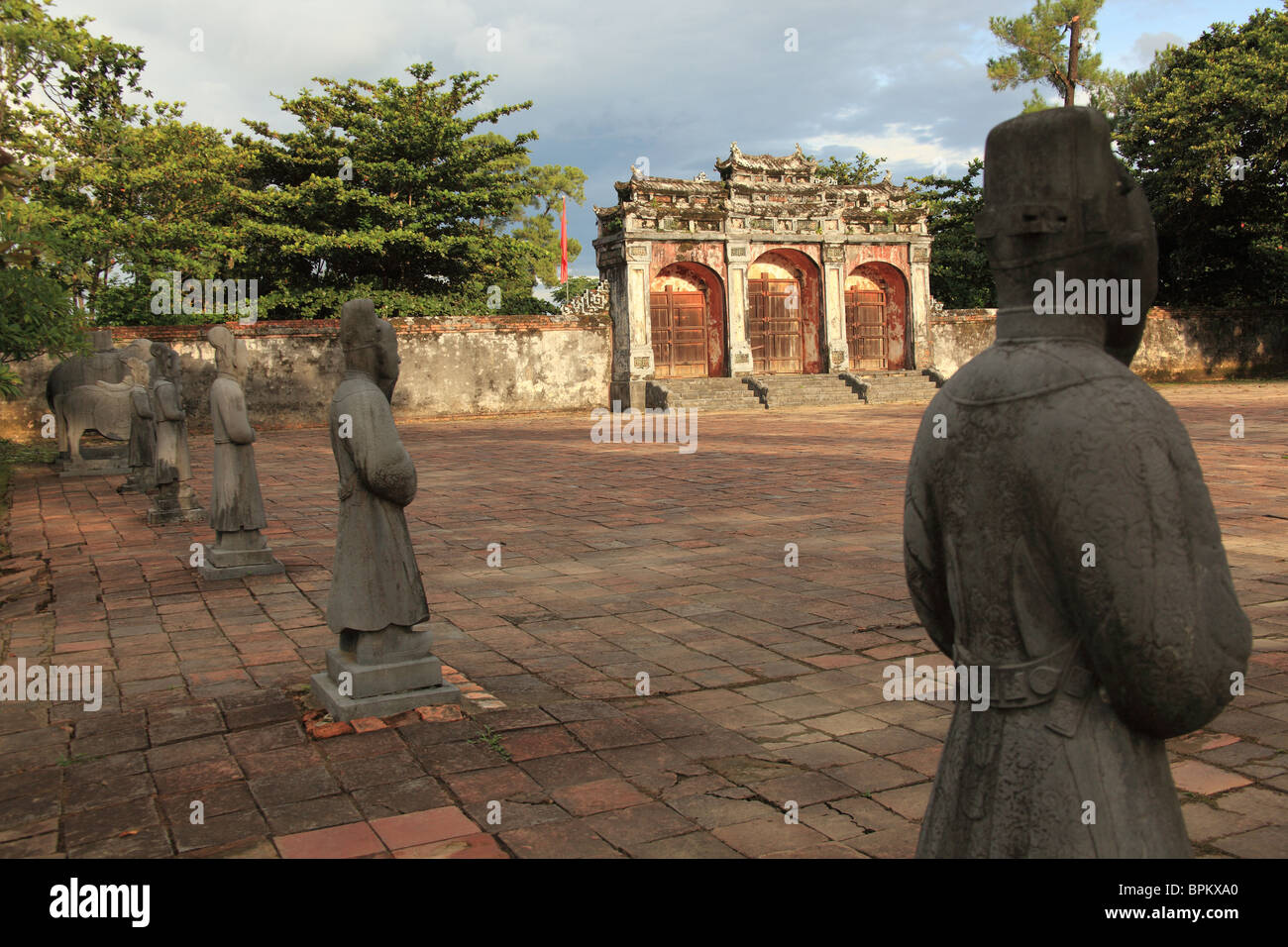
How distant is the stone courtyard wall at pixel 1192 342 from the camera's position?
26953 mm

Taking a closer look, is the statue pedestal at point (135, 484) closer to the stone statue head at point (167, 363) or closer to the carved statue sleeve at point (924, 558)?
the stone statue head at point (167, 363)

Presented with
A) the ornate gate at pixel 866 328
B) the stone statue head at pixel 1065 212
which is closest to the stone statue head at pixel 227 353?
the stone statue head at pixel 1065 212

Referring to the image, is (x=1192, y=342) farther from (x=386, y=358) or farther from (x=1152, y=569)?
(x=1152, y=569)

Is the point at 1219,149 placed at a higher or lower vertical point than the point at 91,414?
higher

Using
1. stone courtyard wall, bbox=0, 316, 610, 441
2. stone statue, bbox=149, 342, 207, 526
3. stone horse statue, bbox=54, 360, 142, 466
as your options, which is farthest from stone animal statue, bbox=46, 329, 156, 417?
stone courtyard wall, bbox=0, 316, 610, 441

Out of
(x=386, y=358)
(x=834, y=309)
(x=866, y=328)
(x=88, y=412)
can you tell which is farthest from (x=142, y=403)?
(x=866, y=328)

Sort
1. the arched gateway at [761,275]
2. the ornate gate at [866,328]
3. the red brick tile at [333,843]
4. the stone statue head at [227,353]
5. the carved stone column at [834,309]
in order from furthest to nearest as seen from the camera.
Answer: the ornate gate at [866,328] < the carved stone column at [834,309] < the arched gateway at [761,275] < the stone statue head at [227,353] < the red brick tile at [333,843]

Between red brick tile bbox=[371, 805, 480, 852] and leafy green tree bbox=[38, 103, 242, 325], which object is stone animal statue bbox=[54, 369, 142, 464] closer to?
leafy green tree bbox=[38, 103, 242, 325]

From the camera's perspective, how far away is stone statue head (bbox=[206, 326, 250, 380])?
7039mm

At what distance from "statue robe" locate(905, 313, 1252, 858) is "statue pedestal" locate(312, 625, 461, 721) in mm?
2794

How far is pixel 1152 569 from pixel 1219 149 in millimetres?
27987

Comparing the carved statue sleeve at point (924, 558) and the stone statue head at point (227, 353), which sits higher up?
the stone statue head at point (227, 353)

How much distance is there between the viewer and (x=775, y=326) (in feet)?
84.6

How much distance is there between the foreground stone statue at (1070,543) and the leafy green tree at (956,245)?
2943cm
